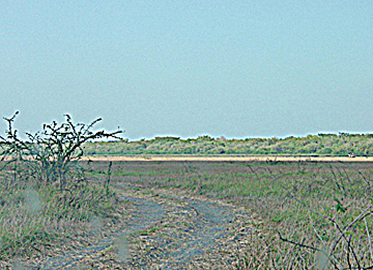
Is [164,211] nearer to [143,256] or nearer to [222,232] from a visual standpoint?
[222,232]

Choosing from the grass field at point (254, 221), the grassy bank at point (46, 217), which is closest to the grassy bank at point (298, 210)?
the grass field at point (254, 221)

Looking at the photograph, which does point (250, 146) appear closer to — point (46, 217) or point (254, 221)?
point (254, 221)

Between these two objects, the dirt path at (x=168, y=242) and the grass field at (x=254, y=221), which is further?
the dirt path at (x=168, y=242)

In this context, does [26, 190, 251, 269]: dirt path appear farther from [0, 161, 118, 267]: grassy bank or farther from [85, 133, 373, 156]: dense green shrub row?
[85, 133, 373, 156]: dense green shrub row

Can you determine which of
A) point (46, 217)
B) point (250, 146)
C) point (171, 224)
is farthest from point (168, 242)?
point (250, 146)

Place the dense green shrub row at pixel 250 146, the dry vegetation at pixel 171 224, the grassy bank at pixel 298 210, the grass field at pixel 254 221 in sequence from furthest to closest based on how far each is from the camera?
the dense green shrub row at pixel 250 146, the dry vegetation at pixel 171 224, the grass field at pixel 254 221, the grassy bank at pixel 298 210

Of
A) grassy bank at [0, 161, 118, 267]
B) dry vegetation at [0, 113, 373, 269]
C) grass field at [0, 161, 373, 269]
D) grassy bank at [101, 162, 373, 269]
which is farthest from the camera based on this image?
grassy bank at [0, 161, 118, 267]

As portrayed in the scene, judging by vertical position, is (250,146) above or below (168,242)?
above

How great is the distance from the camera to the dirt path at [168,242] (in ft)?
22.0

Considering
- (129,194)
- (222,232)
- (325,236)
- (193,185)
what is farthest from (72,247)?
(193,185)

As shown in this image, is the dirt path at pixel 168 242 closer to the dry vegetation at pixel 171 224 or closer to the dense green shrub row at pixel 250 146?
the dry vegetation at pixel 171 224

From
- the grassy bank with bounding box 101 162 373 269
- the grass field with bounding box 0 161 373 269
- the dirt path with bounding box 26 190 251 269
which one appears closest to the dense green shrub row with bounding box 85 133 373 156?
the grassy bank with bounding box 101 162 373 269

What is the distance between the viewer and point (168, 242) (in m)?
8.10

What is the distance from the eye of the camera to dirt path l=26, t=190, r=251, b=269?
6.69 m
